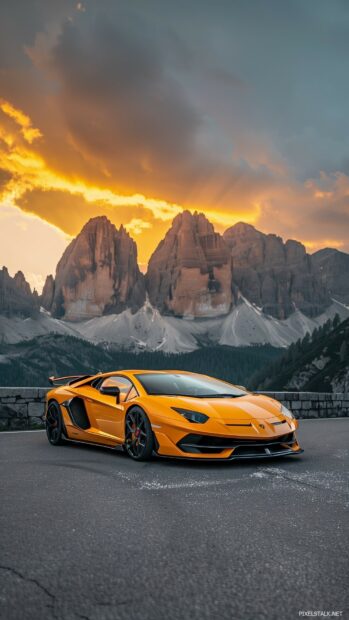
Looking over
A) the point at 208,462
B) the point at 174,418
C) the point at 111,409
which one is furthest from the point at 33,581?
the point at 111,409

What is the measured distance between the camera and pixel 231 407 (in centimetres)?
709

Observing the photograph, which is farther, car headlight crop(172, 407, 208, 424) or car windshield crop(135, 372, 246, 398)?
car windshield crop(135, 372, 246, 398)

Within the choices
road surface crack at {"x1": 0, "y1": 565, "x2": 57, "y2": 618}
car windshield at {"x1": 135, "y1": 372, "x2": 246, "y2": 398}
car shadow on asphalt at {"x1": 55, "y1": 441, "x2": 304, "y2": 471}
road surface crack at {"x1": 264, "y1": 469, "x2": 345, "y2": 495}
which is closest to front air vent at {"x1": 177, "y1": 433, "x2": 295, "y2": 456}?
car shadow on asphalt at {"x1": 55, "y1": 441, "x2": 304, "y2": 471}

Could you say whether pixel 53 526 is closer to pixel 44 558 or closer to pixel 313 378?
pixel 44 558

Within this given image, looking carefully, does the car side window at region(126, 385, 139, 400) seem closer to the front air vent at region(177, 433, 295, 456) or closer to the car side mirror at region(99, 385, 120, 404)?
the car side mirror at region(99, 385, 120, 404)

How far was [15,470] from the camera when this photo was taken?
21.5 feet

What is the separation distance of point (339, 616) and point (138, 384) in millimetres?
5262

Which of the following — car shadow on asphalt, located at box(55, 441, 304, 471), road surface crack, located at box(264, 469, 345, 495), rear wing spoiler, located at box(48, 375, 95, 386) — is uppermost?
rear wing spoiler, located at box(48, 375, 95, 386)

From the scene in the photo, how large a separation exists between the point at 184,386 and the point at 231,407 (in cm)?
100

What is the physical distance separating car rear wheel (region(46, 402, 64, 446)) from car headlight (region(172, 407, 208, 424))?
2607 mm

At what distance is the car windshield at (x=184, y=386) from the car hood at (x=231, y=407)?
286 millimetres

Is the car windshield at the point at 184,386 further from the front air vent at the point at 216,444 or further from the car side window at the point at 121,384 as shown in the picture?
the front air vent at the point at 216,444

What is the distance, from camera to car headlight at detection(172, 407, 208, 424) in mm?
6707

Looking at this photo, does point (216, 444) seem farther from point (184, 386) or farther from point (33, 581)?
point (33, 581)
